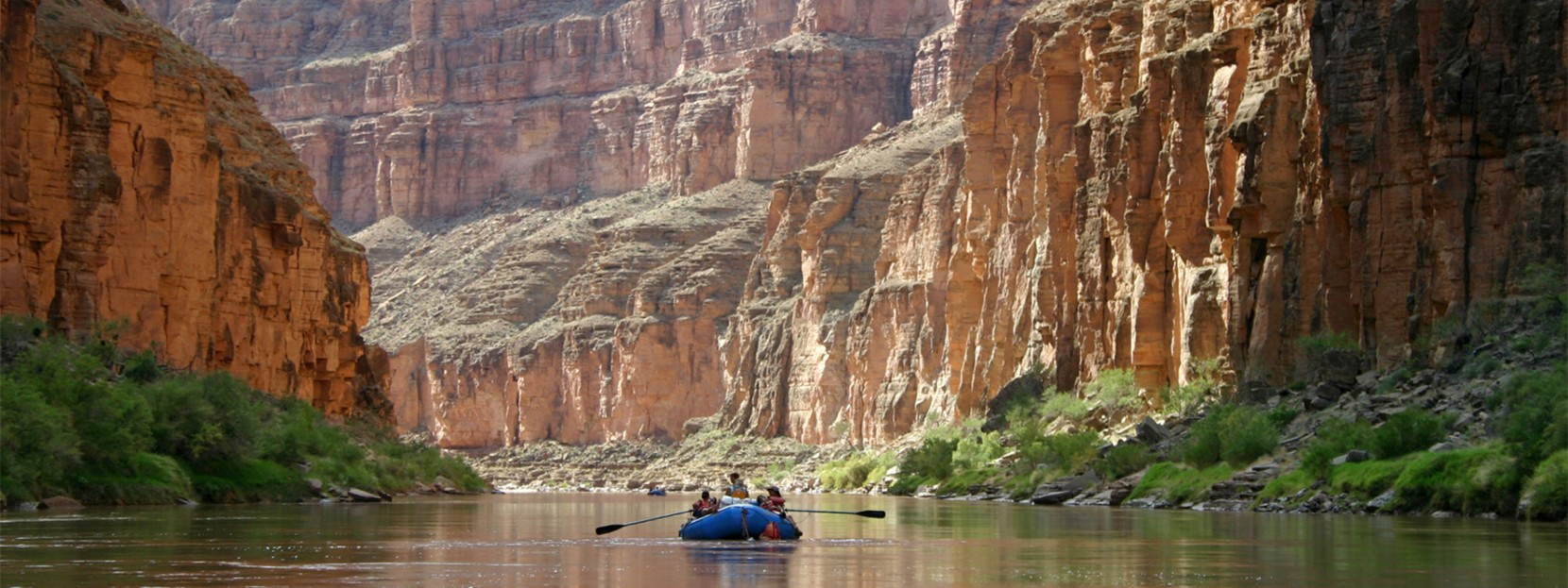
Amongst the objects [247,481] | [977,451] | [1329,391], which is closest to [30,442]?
[247,481]

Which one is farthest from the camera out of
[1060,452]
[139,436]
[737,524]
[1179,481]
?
[1060,452]

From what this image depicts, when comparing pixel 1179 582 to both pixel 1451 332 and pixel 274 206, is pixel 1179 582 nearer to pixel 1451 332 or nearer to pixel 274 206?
pixel 1451 332

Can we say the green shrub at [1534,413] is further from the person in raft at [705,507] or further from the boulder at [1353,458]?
the person in raft at [705,507]

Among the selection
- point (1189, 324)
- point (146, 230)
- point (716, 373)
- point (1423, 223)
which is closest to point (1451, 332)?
point (1423, 223)

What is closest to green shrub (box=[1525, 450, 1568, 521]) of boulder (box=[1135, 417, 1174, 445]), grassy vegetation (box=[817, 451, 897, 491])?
boulder (box=[1135, 417, 1174, 445])

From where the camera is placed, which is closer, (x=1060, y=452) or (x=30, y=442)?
(x=30, y=442)

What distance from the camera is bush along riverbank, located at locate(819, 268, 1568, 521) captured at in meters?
51.2

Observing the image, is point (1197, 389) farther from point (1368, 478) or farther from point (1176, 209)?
point (1368, 478)

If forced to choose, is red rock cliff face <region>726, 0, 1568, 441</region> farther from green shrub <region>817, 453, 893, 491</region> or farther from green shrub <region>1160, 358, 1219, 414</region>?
green shrub <region>817, 453, 893, 491</region>

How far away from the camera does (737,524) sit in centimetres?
4738

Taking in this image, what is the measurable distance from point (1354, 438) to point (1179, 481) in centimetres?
982

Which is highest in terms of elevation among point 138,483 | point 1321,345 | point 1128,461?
point 1321,345

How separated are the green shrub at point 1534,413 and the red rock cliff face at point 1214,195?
30.1ft

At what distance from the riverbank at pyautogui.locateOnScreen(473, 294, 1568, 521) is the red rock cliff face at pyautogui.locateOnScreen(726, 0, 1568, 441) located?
1938mm
